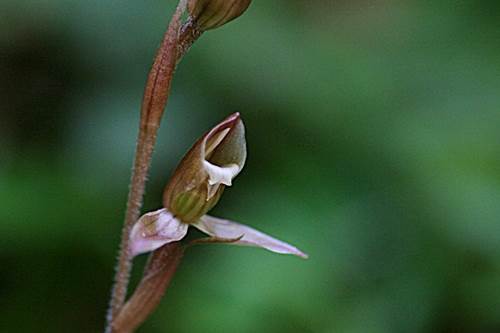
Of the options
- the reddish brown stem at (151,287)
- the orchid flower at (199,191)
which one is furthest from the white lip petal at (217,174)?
the reddish brown stem at (151,287)

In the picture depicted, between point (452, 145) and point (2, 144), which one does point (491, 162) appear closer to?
point (452, 145)

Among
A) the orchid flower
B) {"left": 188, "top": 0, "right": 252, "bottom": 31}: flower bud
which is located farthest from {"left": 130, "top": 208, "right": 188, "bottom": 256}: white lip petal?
{"left": 188, "top": 0, "right": 252, "bottom": 31}: flower bud

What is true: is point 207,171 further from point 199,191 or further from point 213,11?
point 213,11

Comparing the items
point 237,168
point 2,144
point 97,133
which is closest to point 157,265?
point 237,168

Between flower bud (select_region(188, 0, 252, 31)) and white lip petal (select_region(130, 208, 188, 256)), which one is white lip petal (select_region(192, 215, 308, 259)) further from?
flower bud (select_region(188, 0, 252, 31))

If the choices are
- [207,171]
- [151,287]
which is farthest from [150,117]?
[151,287]

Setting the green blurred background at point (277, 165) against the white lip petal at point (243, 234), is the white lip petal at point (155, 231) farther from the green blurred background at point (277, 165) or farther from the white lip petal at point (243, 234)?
the green blurred background at point (277, 165)

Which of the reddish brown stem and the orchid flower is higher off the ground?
the orchid flower
